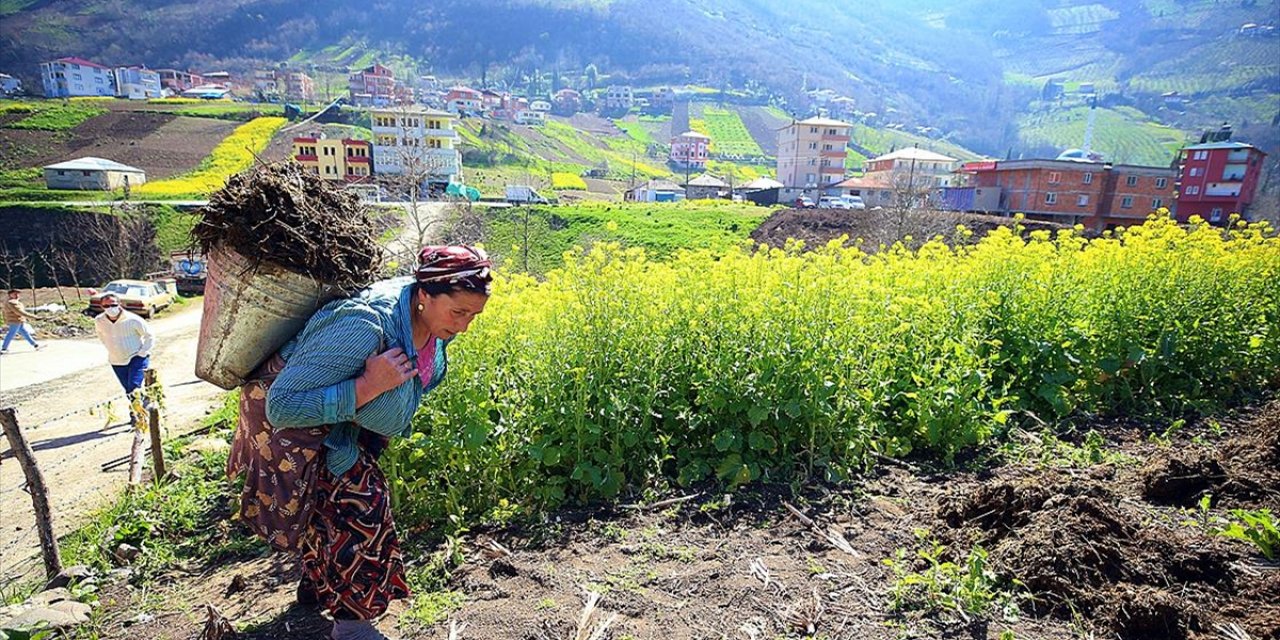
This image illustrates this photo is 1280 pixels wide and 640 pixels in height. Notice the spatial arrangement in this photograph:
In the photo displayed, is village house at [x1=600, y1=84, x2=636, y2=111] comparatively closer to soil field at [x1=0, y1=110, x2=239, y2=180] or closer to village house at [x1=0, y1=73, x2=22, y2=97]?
village house at [x1=0, y1=73, x2=22, y2=97]

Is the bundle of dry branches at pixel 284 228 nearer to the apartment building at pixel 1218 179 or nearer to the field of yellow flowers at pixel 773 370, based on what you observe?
the field of yellow flowers at pixel 773 370

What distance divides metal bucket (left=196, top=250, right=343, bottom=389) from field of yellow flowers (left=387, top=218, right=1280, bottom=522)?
1393mm

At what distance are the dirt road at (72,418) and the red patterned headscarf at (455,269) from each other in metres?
4.24

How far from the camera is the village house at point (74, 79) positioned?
89.8 meters

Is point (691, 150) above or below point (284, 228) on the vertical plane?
above

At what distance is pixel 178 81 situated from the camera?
109500 mm

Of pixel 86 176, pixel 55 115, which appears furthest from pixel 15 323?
pixel 55 115

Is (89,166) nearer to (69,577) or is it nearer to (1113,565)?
(69,577)

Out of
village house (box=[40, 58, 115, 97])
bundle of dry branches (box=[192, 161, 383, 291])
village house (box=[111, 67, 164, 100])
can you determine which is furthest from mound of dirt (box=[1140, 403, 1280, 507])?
village house (box=[111, 67, 164, 100])

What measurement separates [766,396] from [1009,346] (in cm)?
256

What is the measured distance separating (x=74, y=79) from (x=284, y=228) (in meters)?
126

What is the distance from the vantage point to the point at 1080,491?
3.41 meters

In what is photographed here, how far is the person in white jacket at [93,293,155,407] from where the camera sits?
794 centimetres

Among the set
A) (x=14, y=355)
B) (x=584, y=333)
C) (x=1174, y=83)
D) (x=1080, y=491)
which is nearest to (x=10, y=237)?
(x=14, y=355)
